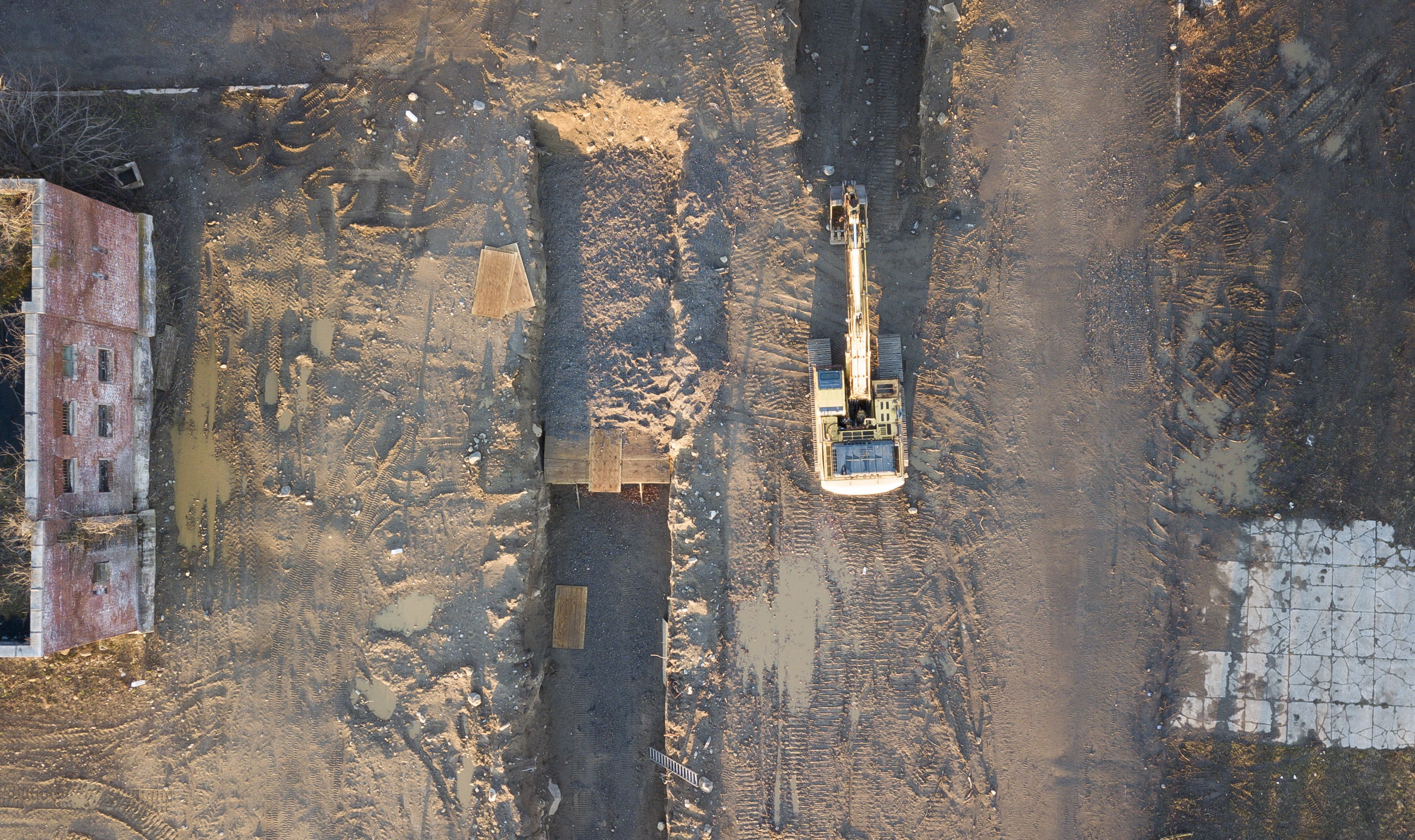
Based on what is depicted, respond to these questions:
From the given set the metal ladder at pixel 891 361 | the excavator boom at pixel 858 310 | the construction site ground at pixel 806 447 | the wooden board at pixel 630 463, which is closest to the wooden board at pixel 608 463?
the wooden board at pixel 630 463

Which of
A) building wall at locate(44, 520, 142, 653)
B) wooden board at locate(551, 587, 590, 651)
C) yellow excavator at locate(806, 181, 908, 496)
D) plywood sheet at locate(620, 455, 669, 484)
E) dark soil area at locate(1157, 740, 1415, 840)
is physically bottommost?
dark soil area at locate(1157, 740, 1415, 840)

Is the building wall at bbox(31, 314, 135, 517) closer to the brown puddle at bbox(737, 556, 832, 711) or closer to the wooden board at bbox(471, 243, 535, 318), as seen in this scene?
the wooden board at bbox(471, 243, 535, 318)

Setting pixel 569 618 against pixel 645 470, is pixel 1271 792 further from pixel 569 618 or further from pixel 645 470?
pixel 569 618

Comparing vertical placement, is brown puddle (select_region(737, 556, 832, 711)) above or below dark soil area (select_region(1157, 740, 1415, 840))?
above

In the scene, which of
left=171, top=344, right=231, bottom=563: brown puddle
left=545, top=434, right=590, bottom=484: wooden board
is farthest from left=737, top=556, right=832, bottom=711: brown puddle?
left=171, top=344, right=231, bottom=563: brown puddle

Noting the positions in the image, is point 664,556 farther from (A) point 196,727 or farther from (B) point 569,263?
(A) point 196,727

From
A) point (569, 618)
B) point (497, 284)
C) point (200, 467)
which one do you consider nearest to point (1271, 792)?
point (569, 618)

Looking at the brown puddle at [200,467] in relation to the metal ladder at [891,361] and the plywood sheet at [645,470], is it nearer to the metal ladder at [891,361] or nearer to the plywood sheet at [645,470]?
the plywood sheet at [645,470]
